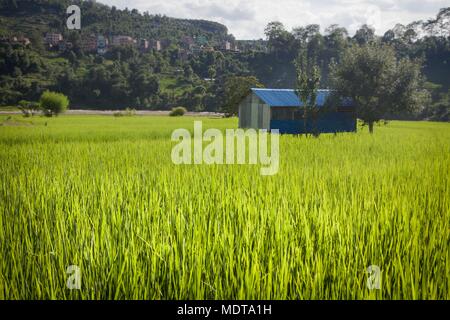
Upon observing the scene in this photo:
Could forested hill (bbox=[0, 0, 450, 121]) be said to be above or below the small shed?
above

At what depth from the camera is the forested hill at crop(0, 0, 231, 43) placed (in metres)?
53.0

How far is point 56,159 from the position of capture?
33.2 ft

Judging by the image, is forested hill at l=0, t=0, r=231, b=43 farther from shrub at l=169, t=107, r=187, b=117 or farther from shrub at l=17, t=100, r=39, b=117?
shrub at l=169, t=107, r=187, b=117

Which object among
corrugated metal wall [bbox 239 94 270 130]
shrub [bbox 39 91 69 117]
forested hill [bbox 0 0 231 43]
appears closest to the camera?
corrugated metal wall [bbox 239 94 270 130]

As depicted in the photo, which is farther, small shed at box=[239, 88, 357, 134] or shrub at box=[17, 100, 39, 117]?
shrub at box=[17, 100, 39, 117]

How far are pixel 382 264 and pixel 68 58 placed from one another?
6024 cm

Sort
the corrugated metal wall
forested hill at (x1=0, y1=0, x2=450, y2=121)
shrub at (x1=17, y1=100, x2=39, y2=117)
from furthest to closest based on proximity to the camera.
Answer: forested hill at (x1=0, y1=0, x2=450, y2=121) → shrub at (x1=17, y1=100, x2=39, y2=117) → the corrugated metal wall

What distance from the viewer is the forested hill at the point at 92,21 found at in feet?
174

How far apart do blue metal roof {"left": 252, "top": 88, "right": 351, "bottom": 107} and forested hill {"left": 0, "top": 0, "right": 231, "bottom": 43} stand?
1990cm

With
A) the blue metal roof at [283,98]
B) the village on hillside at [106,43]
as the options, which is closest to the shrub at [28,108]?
the village on hillside at [106,43]

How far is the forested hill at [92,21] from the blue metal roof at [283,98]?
19.9 m

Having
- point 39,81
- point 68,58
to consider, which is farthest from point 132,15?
point 39,81

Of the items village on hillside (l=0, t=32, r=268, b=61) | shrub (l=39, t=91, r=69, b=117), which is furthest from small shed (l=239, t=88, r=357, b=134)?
village on hillside (l=0, t=32, r=268, b=61)

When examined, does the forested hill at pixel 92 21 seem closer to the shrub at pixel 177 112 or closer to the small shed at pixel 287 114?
the shrub at pixel 177 112
